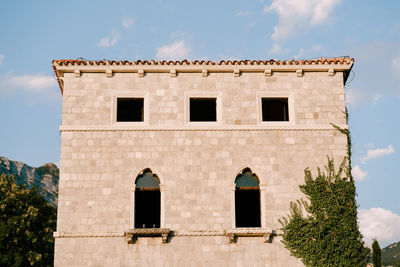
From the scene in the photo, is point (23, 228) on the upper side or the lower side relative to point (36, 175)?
lower

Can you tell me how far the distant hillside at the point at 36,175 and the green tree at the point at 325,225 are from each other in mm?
84881

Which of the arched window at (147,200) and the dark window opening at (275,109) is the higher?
the dark window opening at (275,109)

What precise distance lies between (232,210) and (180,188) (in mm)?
1944

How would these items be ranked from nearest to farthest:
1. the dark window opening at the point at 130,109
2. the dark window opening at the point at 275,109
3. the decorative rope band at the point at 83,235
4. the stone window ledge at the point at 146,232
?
the stone window ledge at the point at 146,232, the decorative rope band at the point at 83,235, the dark window opening at the point at 130,109, the dark window opening at the point at 275,109

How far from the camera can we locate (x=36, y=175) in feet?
359

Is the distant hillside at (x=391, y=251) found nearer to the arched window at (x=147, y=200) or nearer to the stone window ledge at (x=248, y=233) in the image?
the stone window ledge at (x=248, y=233)

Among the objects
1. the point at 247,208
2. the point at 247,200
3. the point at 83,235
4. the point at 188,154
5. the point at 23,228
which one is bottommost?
the point at 83,235

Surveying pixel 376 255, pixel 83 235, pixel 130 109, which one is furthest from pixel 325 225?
pixel 376 255

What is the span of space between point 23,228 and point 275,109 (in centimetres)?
1790

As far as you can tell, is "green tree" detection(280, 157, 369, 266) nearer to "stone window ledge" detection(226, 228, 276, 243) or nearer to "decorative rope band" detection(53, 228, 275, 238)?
"stone window ledge" detection(226, 228, 276, 243)

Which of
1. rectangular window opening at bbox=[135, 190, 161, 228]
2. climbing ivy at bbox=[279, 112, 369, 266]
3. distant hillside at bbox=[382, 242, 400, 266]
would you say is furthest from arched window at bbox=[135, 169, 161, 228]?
distant hillside at bbox=[382, 242, 400, 266]

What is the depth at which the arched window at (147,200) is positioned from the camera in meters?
17.8

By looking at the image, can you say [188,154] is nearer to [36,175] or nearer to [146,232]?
[146,232]

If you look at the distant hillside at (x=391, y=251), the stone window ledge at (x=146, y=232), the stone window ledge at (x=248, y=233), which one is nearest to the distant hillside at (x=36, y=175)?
the distant hillside at (x=391, y=251)
